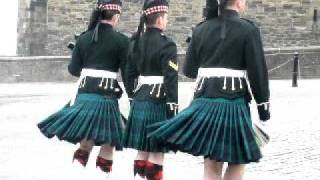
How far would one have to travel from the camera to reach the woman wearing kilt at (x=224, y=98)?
209 inches

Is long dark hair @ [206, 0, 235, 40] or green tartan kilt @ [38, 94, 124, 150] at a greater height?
long dark hair @ [206, 0, 235, 40]

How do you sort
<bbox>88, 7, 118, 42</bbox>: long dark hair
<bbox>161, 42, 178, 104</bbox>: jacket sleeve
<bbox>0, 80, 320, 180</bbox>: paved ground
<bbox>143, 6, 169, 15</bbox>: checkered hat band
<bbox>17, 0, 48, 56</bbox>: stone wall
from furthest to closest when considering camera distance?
<bbox>17, 0, 48, 56</bbox>: stone wall → <bbox>0, 80, 320, 180</bbox>: paved ground → <bbox>88, 7, 118, 42</bbox>: long dark hair → <bbox>143, 6, 169, 15</bbox>: checkered hat band → <bbox>161, 42, 178, 104</bbox>: jacket sleeve

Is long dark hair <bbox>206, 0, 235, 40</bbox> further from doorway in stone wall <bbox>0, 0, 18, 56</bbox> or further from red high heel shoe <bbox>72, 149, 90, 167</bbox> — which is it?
doorway in stone wall <bbox>0, 0, 18, 56</bbox>

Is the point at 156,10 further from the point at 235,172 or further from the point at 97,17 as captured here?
the point at 235,172

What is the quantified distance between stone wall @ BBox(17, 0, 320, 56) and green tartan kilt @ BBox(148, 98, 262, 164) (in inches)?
990

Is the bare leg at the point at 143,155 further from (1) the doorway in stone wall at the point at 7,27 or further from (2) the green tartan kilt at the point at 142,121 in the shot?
(1) the doorway in stone wall at the point at 7,27

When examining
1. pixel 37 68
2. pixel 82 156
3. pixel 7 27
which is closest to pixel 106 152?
pixel 82 156

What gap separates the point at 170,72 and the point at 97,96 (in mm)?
998

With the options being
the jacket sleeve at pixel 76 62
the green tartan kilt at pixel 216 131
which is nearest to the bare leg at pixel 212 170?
the green tartan kilt at pixel 216 131

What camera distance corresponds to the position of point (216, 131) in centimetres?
535

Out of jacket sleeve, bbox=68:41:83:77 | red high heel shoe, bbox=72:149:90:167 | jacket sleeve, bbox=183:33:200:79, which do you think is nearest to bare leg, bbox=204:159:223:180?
jacket sleeve, bbox=183:33:200:79

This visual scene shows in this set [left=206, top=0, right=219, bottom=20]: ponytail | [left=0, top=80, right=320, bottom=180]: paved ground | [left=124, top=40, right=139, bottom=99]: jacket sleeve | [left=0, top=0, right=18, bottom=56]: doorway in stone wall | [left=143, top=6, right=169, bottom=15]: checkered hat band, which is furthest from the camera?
[left=0, top=0, right=18, bottom=56]: doorway in stone wall

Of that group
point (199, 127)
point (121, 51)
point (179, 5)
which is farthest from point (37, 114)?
point (179, 5)

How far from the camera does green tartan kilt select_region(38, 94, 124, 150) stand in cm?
686
